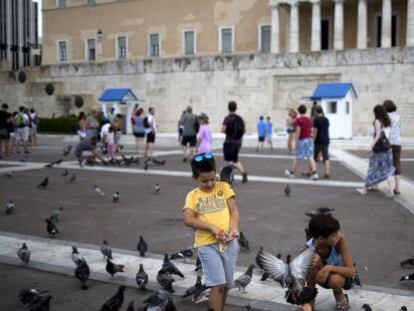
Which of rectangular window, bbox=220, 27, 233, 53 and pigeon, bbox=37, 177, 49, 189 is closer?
pigeon, bbox=37, 177, 49, 189

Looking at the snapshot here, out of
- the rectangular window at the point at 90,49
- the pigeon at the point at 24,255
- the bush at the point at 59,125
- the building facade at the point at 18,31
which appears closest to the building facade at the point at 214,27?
the rectangular window at the point at 90,49

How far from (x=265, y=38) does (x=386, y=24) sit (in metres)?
11.5

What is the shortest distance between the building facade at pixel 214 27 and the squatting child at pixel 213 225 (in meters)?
41.4

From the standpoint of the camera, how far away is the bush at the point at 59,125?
40.3 meters

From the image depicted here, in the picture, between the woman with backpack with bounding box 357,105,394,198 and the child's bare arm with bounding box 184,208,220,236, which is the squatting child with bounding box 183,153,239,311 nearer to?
the child's bare arm with bounding box 184,208,220,236

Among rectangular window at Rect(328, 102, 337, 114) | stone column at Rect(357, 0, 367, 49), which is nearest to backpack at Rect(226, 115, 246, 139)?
rectangular window at Rect(328, 102, 337, 114)

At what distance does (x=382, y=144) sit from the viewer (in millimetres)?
12477

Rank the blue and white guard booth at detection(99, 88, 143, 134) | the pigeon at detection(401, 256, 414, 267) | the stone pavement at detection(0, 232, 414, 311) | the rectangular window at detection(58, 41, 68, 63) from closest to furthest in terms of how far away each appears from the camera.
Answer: the stone pavement at detection(0, 232, 414, 311)
the pigeon at detection(401, 256, 414, 267)
the blue and white guard booth at detection(99, 88, 143, 134)
the rectangular window at detection(58, 41, 68, 63)

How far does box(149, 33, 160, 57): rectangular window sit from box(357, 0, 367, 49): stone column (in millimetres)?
21265

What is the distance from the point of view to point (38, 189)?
1398 cm

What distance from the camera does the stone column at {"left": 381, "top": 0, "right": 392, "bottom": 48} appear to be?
1742 inches

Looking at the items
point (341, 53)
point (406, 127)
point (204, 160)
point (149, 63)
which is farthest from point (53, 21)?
point (204, 160)

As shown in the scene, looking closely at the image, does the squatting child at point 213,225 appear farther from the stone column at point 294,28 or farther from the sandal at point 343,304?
the stone column at point 294,28

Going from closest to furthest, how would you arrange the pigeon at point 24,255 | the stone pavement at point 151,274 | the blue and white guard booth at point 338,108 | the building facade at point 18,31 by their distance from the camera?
the stone pavement at point 151,274, the pigeon at point 24,255, the blue and white guard booth at point 338,108, the building facade at point 18,31
